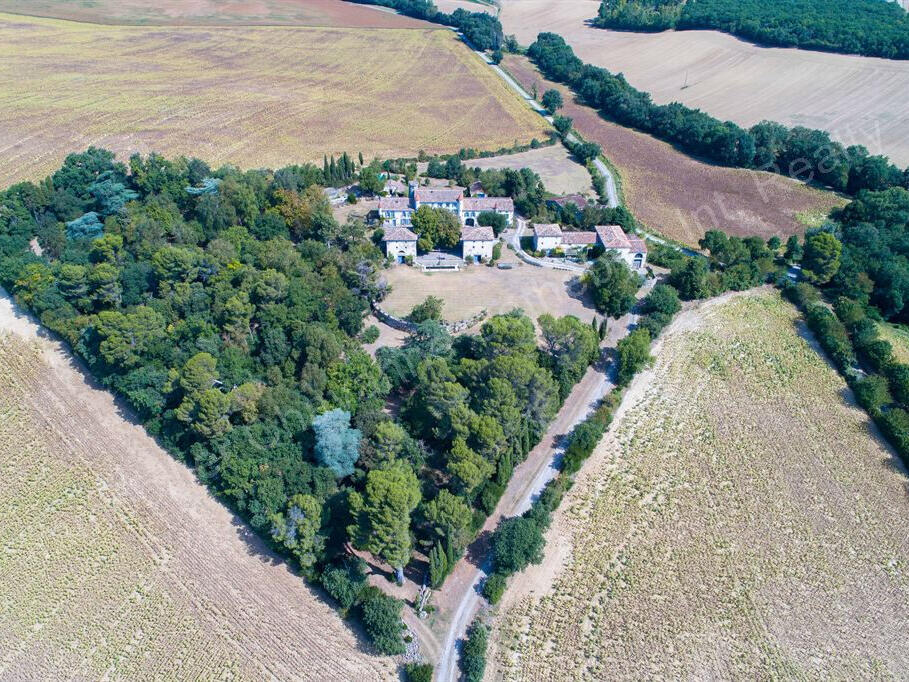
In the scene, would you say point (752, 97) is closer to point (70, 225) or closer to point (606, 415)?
point (606, 415)

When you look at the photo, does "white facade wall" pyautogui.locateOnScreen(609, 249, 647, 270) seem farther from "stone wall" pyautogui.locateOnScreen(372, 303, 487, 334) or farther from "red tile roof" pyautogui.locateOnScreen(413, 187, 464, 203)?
"red tile roof" pyautogui.locateOnScreen(413, 187, 464, 203)

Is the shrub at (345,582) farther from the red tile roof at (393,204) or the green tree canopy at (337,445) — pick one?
the red tile roof at (393,204)

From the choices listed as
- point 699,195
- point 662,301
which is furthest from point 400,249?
point 699,195

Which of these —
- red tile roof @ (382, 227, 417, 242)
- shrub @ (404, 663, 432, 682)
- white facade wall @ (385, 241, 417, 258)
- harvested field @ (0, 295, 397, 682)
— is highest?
red tile roof @ (382, 227, 417, 242)

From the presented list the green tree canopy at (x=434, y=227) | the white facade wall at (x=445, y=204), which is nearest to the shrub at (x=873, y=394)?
the green tree canopy at (x=434, y=227)

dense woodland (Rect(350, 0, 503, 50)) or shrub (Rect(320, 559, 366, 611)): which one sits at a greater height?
dense woodland (Rect(350, 0, 503, 50))

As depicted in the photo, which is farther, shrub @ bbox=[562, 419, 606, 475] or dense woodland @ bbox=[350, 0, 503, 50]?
dense woodland @ bbox=[350, 0, 503, 50]

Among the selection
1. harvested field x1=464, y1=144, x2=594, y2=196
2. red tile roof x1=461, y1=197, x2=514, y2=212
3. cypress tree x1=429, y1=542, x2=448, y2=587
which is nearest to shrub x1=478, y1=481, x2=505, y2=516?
cypress tree x1=429, y1=542, x2=448, y2=587
